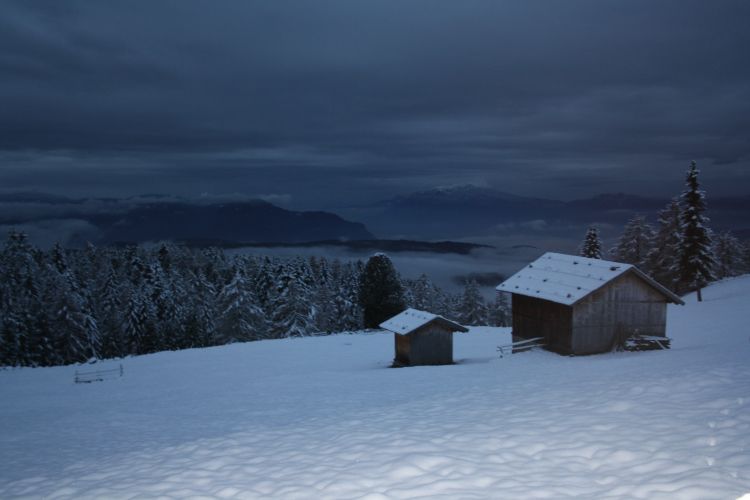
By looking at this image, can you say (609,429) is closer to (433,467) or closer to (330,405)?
(433,467)

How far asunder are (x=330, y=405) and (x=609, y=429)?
9540 mm

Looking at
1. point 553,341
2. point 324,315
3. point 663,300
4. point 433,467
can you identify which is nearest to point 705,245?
point 663,300

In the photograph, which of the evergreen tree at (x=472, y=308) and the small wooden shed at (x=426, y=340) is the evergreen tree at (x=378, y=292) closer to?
the small wooden shed at (x=426, y=340)

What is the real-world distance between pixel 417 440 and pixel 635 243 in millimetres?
67480

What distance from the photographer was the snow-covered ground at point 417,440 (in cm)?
746

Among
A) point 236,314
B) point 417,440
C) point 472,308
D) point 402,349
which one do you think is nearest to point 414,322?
point 402,349

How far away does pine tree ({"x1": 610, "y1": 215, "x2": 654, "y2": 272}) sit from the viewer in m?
65.8

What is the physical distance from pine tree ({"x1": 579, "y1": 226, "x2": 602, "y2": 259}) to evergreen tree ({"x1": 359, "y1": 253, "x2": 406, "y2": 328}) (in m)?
26.5

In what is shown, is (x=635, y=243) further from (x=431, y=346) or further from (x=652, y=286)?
(x=431, y=346)

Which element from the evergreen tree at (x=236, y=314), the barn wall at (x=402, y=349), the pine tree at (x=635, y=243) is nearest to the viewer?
the barn wall at (x=402, y=349)

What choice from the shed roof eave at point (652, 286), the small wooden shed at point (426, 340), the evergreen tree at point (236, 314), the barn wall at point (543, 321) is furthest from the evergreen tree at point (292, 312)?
the shed roof eave at point (652, 286)

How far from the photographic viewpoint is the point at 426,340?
105ft

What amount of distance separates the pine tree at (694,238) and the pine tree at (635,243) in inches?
437

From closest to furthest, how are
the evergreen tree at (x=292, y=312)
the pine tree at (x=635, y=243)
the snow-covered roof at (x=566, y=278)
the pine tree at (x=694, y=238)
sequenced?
the snow-covered roof at (x=566, y=278) < the pine tree at (x=694, y=238) < the evergreen tree at (x=292, y=312) < the pine tree at (x=635, y=243)
